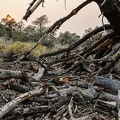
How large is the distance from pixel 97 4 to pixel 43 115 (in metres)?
1.67

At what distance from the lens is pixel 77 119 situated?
303 centimetres

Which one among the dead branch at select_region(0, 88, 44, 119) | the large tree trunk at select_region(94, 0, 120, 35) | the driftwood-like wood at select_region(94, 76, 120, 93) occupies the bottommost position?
the driftwood-like wood at select_region(94, 76, 120, 93)

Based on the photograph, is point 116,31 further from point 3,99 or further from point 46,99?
point 3,99

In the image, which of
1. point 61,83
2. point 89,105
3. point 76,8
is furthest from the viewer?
point 61,83

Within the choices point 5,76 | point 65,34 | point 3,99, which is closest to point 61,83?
point 5,76

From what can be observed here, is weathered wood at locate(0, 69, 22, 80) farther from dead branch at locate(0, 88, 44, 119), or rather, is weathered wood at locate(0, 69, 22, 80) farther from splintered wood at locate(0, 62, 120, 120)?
dead branch at locate(0, 88, 44, 119)

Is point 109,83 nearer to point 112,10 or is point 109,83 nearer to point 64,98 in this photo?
point 64,98

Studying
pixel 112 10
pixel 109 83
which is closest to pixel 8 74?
pixel 109 83

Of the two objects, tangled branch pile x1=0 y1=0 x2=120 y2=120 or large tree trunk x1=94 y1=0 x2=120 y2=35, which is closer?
tangled branch pile x1=0 y1=0 x2=120 y2=120

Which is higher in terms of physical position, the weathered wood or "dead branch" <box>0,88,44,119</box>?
the weathered wood

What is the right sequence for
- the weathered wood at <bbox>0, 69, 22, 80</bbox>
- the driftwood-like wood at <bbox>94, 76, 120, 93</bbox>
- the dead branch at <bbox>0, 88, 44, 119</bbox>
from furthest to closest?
the weathered wood at <bbox>0, 69, 22, 80</bbox> < the driftwood-like wood at <bbox>94, 76, 120, 93</bbox> < the dead branch at <bbox>0, 88, 44, 119</bbox>

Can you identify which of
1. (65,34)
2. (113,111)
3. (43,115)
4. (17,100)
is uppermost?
(65,34)

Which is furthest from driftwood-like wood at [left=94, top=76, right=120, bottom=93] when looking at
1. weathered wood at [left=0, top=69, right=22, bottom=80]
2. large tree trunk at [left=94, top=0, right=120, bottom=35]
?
weathered wood at [left=0, top=69, right=22, bottom=80]

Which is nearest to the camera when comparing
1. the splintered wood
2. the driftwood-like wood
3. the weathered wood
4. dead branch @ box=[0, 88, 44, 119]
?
dead branch @ box=[0, 88, 44, 119]
